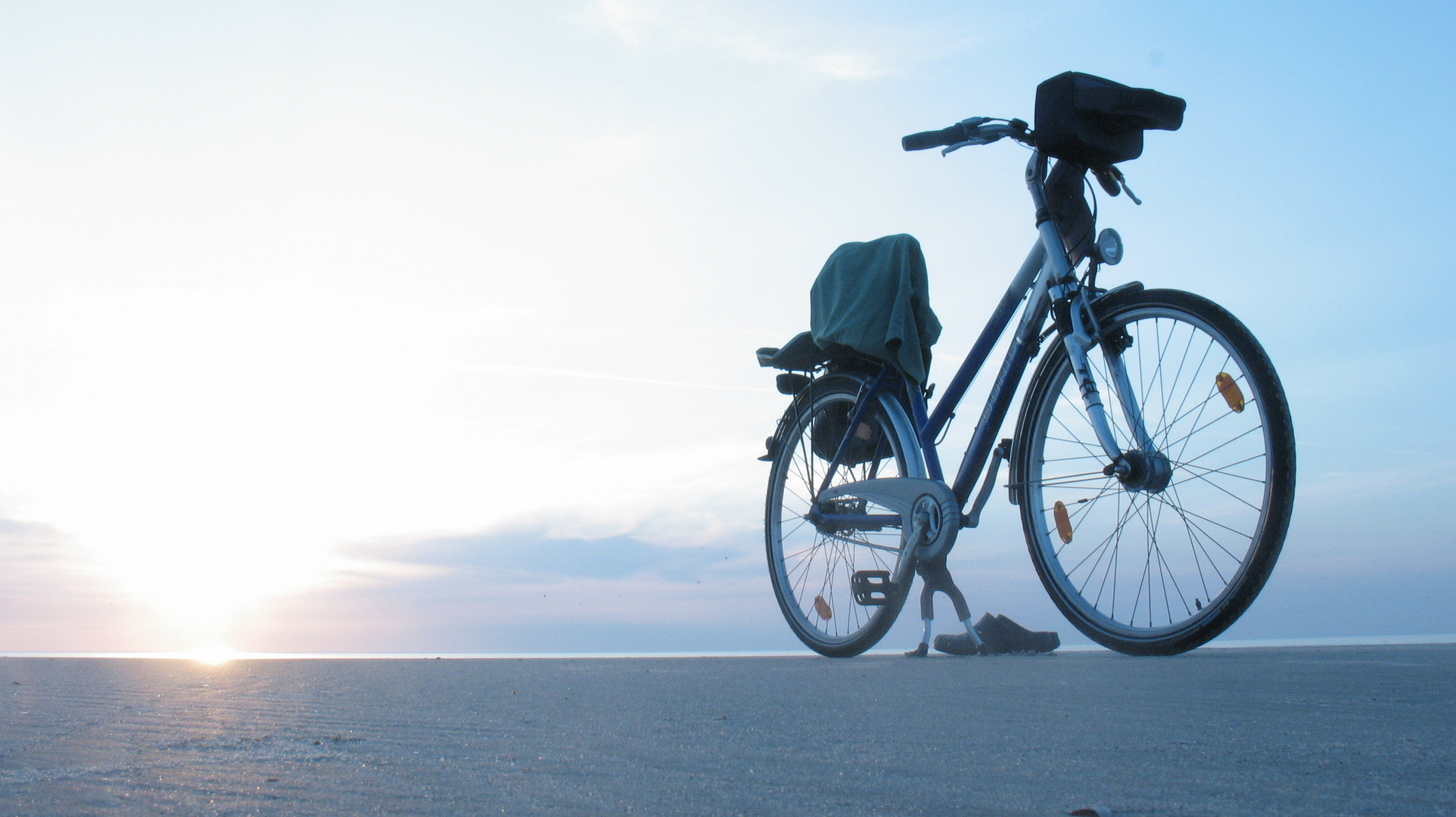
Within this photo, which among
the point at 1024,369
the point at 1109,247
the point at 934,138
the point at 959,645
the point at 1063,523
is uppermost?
the point at 934,138

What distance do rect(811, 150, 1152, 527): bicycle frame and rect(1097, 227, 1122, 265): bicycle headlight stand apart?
112mm

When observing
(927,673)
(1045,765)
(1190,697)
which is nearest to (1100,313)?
(927,673)

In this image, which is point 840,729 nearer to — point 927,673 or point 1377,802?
point 1377,802

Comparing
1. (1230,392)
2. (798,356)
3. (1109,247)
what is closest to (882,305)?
(798,356)

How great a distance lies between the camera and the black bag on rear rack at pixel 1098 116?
276cm

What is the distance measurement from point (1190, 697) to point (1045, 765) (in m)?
0.75

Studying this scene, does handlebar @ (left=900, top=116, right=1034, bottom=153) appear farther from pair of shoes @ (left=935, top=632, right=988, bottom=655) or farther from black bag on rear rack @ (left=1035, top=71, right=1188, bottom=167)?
pair of shoes @ (left=935, top=632, right=988, bottom=655)

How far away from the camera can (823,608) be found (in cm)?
396

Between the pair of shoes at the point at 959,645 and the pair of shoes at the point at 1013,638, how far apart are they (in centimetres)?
A: 4

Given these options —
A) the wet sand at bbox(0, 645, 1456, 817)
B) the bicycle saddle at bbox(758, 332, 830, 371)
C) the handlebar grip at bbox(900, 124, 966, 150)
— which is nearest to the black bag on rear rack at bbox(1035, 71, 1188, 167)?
the handlebar grip at bbox(900, 124, 966, 150)

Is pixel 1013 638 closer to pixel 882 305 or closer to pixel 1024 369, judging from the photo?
pixel 1024 369

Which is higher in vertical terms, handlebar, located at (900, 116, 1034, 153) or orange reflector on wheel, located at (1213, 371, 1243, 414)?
handlebar, located at (900, 116, 1034, 153)

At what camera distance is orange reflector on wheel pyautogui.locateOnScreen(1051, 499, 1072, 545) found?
2.82m

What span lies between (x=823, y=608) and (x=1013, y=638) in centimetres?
75
